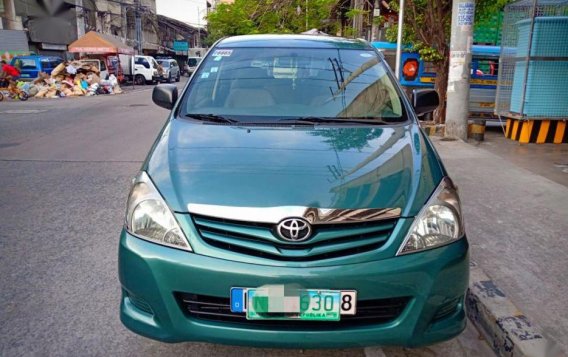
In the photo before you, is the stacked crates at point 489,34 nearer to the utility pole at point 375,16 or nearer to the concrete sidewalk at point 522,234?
the utility pole at point 375,16

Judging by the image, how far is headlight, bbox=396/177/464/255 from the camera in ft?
7.41

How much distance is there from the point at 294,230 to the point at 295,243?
56 mm

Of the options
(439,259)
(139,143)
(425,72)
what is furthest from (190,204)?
(425,72)

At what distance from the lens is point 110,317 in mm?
3068

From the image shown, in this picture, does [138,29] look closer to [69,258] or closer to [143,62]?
[143,62]

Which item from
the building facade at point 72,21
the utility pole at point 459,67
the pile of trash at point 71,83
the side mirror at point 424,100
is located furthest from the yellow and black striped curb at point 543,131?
the building facade at point 72,21

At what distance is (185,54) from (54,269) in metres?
65.3

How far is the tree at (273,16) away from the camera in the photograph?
13328 millimetres

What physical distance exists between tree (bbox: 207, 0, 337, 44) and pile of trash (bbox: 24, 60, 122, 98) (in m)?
7.17

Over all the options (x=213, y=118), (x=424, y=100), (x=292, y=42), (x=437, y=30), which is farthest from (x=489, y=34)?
(x=213, y=118)

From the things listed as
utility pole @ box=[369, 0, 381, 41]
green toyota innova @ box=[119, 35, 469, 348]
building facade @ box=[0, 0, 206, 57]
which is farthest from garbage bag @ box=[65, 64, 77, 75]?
green toyota innova @ box=[119, 35, 469, 348]

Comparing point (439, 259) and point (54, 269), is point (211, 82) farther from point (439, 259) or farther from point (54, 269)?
point (439, 259)

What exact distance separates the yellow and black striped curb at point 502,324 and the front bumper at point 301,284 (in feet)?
2.08

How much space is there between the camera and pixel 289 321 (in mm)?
2197
